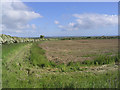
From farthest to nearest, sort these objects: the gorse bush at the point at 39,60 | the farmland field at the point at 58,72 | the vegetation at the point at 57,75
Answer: the gorse bush at the point at 39,60 < the farmland field at the point at 58,72 < the vegetation at the point at 57,75

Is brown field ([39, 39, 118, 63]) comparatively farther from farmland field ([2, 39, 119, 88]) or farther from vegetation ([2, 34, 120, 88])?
vegetation ([2, 34, 120, 88])

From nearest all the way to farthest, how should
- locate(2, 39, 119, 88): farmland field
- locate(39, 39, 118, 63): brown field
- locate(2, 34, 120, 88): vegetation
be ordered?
locate(2, 34, 120, 88): vegetation, locate(2, 39, 119, 88): farmland field, locate(39, 39, 118, 63): brown field

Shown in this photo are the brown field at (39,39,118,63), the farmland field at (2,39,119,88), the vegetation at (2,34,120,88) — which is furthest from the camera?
the brown field at (39,39,118,63)

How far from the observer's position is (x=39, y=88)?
601 cm

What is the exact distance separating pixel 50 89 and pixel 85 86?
61.0 inches

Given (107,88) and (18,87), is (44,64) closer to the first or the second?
(18,87)

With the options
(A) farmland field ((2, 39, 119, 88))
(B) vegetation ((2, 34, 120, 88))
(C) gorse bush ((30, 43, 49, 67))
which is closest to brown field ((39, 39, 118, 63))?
(A) farmland field ((2, 39, 119, 88))

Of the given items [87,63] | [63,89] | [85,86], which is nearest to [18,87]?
[63,89]

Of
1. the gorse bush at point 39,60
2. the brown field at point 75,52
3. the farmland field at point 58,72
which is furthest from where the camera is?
the brown field at point 75,52

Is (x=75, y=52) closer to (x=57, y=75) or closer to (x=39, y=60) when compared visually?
(x=39, y=60)

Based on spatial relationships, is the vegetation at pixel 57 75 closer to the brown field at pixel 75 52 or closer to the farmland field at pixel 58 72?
the farmland field at pixel 58 72

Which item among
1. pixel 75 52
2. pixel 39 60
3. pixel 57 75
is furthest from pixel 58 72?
pixel 75 52

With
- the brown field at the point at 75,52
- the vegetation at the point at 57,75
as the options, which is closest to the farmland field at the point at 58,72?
the vegetation at the point at 57,75

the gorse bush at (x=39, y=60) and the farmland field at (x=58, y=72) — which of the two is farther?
the gorse bush at (x=39, y=60)
